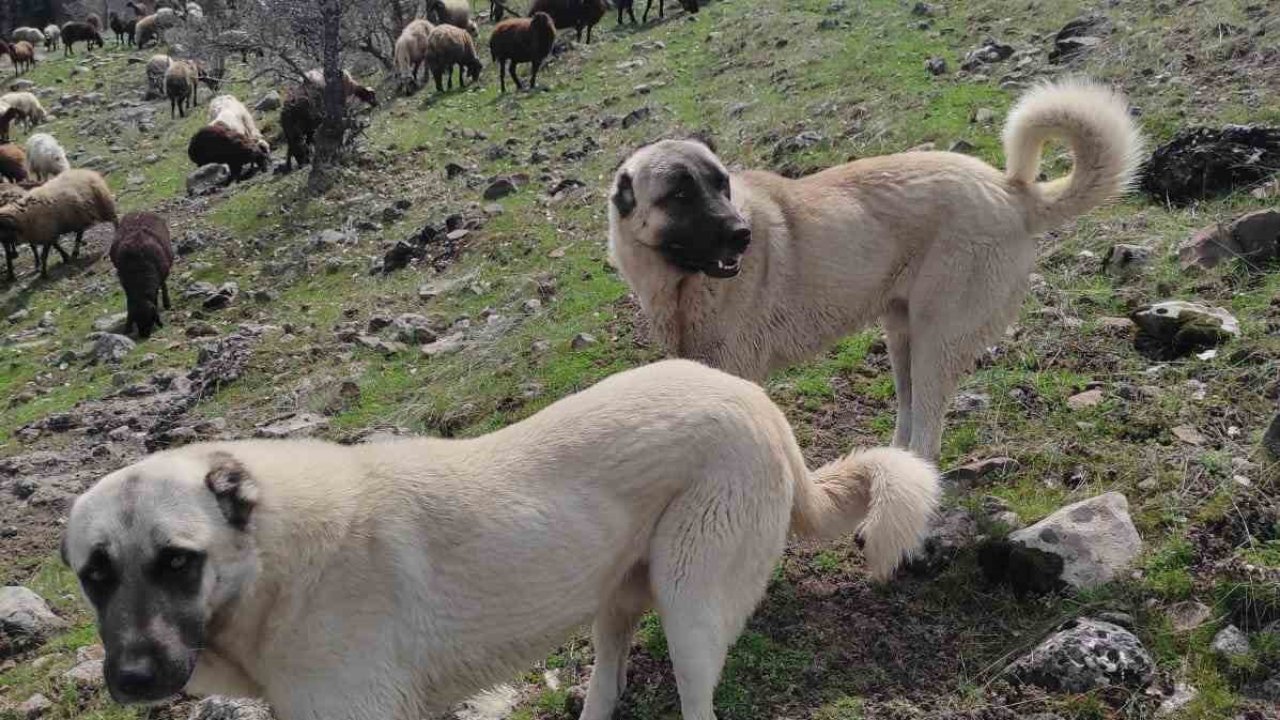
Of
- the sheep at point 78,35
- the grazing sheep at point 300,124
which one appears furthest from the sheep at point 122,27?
the grazing sheep at point 300,124

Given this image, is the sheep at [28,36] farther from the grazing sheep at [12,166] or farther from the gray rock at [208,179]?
the gray rock at [208,179]

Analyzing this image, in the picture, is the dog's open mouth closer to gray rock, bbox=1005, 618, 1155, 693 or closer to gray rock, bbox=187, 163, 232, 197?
gray rock, bbox=1005, 618, 1155, 693

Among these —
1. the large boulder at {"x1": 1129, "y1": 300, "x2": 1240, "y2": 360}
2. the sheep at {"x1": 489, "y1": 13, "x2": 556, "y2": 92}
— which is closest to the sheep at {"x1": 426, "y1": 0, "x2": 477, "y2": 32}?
the sheep at {"x1": 489, "y1": 13, "x2": 556, "y2": 92}

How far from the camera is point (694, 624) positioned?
3744 millimetres

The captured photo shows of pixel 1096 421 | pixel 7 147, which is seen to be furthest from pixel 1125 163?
pixel 7 147

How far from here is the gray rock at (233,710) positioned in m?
4.38

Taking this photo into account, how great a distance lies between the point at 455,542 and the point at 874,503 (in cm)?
166

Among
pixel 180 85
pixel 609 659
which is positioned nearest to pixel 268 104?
pixel 180 85

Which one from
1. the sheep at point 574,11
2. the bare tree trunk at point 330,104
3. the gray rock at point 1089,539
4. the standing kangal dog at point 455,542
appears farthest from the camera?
the sheep at point 574,11

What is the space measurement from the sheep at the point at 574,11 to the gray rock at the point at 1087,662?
23.8 metres

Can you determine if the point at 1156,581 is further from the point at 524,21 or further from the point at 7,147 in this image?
the point at 7,147

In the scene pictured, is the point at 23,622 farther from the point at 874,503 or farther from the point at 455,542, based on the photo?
the point at 874,503

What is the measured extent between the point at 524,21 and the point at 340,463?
21209 millimetres

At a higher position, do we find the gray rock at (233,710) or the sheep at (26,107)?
the gray rock at (233,710)
